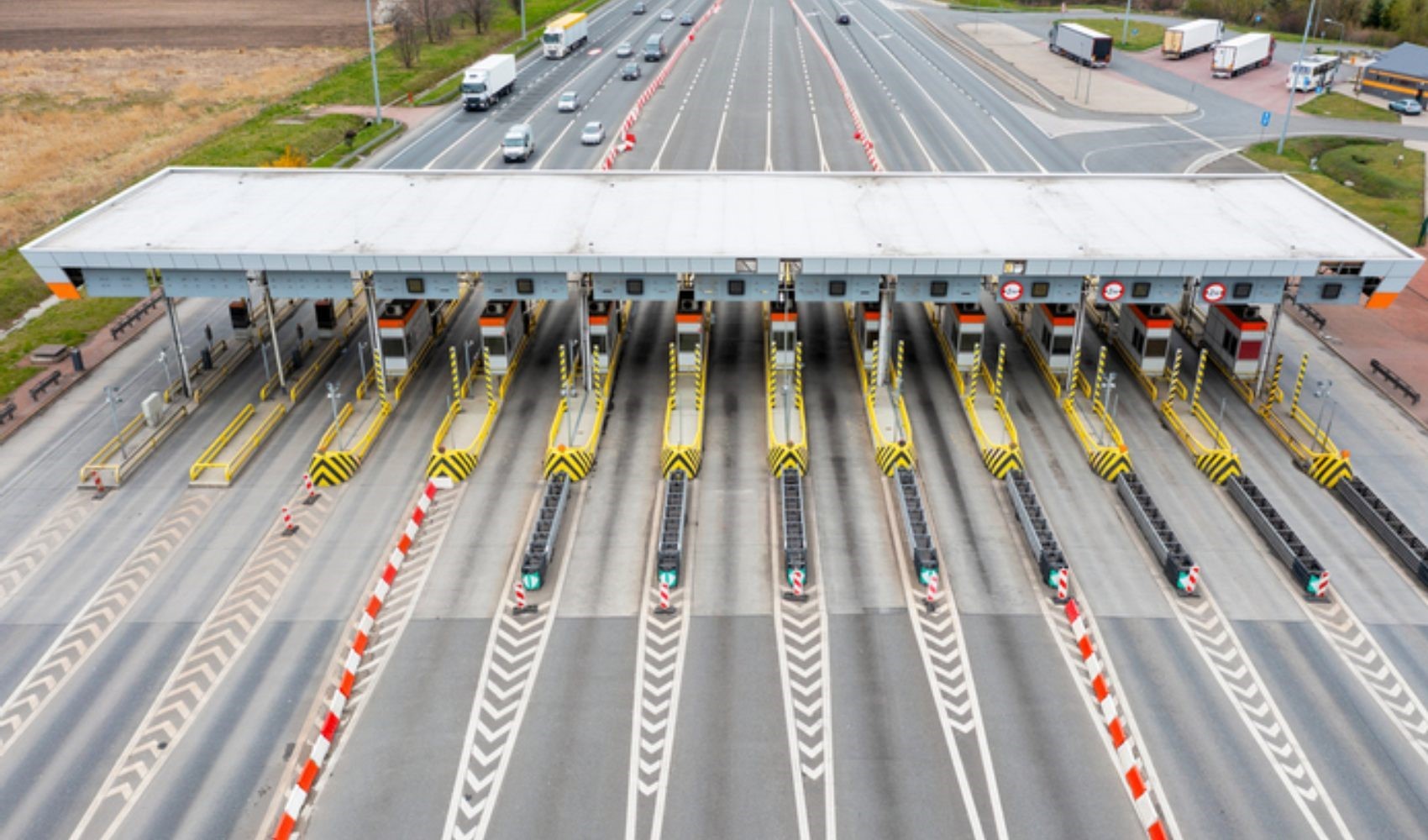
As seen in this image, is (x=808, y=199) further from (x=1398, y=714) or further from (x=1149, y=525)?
(x=1398, y=714)

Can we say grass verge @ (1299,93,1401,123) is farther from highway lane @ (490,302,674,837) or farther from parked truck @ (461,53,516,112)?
highway lane @ (490,302,674,837)

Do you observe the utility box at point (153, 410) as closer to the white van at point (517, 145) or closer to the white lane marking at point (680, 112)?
the white lane marking at point (680, 112)

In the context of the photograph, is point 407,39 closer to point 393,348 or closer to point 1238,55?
point 393,348

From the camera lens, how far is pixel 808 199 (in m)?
55.8

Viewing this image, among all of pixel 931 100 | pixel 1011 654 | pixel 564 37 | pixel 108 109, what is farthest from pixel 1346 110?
pixel 108 109

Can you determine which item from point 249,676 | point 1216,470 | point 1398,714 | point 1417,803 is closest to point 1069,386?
point 1216,470

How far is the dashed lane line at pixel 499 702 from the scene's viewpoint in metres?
29.2

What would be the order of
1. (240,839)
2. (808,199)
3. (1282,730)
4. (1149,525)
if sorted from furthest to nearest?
(808,199), (1149,525), (1282,730), (240,839)

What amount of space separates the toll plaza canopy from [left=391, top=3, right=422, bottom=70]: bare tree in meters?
76.9

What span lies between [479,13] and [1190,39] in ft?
303

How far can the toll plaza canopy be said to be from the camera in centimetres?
4794

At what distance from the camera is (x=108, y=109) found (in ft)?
365

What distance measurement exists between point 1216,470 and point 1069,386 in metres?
8.01

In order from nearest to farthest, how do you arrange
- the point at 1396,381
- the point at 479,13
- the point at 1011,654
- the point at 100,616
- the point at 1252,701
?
the point at 1252,701
the point at 1011,654
the point at 100,616
the point at 1396,381
the point at 479,13
